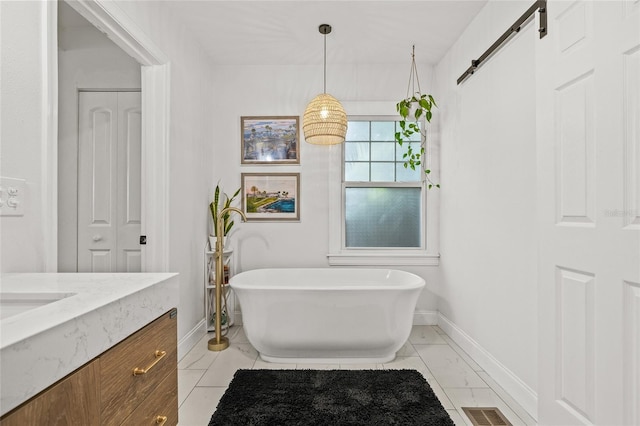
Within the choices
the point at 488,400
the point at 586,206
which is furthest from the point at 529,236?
the point at 488,400

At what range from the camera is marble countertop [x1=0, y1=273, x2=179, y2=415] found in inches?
21.4

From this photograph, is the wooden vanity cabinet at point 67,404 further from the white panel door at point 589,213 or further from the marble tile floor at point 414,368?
the white panel door at point 589,213

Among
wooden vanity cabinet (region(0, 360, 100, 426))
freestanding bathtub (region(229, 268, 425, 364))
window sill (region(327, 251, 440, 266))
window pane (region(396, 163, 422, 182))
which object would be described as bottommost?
freestanding bathtub (region(229, 268, 425, 364))

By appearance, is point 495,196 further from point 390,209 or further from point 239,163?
point 239,163

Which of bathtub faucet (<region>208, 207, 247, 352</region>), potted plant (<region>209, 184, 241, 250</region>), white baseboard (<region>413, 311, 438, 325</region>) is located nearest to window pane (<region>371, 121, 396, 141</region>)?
potted plant (<region>209, 184, 241, 250</region>)

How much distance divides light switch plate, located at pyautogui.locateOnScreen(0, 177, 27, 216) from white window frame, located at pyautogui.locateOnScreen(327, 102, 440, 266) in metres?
2.47

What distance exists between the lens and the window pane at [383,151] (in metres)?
3.47

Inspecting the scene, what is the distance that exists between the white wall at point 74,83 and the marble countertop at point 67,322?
6.38ft

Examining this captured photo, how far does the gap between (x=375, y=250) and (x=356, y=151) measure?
3.40ft

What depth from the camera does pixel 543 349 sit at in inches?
62.4

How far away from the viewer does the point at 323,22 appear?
2.65 metres

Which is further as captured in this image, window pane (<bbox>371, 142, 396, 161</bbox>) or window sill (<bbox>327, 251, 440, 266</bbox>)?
window pane (<bbox>371, 142, 396, 161</bbox>)

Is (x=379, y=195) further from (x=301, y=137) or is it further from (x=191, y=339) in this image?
(x=191, y=339)

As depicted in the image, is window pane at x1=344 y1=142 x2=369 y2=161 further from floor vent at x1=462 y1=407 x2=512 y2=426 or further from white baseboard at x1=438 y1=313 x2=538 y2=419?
floor vent at x1=462 y1=407 x2=512 y2=426
